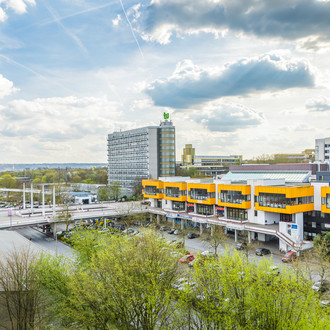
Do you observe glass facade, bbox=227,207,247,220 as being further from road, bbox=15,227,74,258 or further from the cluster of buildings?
road, bbox=15,227,74,258

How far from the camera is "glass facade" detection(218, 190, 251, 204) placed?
3975 cm

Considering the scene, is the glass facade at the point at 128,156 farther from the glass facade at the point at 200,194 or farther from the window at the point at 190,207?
the glass facade at the point at 200,194

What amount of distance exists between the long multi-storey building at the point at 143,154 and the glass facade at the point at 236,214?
39.6 m

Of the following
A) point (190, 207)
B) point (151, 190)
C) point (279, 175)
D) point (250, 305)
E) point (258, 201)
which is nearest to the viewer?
point (250, 305)

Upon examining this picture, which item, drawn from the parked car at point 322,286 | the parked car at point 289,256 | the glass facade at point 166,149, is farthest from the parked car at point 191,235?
the glass facade at point 166,149

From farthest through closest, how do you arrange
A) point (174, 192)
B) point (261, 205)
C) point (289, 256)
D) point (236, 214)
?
1. point (174, 192)
2. point (236, 214)
3. point (261, 205)
4. point (289, 256)

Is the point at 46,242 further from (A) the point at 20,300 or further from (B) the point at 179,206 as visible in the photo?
(A) the point at 20,300

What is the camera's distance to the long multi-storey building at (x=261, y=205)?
34.9 metres

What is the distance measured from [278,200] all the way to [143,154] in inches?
2092

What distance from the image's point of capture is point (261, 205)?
38.2 metres

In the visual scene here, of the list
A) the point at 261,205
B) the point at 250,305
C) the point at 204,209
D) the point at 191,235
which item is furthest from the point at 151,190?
the point at 250,305

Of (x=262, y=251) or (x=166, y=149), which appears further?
(x=166, y=149)

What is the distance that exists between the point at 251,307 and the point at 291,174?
3353cm

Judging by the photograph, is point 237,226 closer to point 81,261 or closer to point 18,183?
point 81,261
